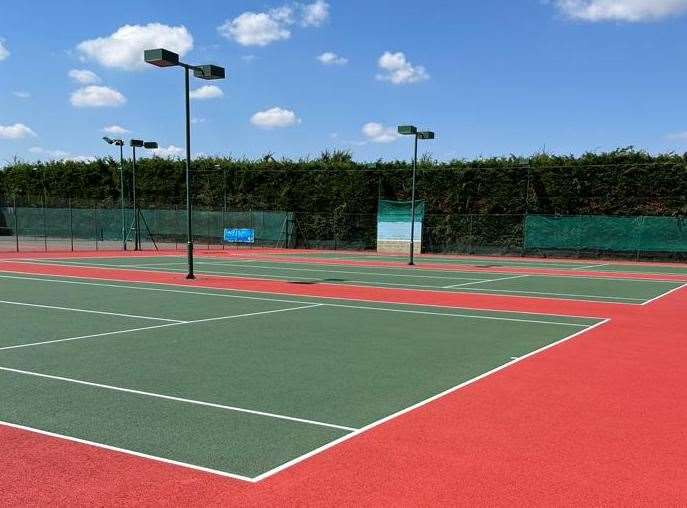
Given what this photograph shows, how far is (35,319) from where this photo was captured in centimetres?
1158

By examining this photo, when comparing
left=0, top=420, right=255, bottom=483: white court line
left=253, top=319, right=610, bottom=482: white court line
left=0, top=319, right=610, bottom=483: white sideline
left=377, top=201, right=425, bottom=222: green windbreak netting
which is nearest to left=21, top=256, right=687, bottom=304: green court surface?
left=253, top=319, right=610, bottom=482: white court line

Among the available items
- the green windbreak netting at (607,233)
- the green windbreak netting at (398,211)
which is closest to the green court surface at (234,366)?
the green windbreak netting at (607,233)

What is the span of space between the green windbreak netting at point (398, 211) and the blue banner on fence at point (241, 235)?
9.02 metres

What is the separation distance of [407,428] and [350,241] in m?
38.3

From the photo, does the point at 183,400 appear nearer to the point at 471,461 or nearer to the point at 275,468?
the point at 275,468

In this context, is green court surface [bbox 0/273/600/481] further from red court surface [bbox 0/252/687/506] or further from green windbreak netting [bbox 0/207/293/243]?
green windbreak netting [bbox 0/207/293/243]

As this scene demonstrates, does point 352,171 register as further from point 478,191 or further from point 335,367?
point 335,367

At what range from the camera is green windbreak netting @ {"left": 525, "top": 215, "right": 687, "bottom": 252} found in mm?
35031

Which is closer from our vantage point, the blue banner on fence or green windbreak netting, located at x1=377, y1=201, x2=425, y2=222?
green windbreak netting, located at x1=377, y1=201, x2=425, y2=222

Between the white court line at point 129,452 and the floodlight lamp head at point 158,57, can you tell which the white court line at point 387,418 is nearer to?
the white court line at point 129,452

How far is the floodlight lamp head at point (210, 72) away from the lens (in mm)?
18672

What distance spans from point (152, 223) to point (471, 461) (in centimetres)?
4673

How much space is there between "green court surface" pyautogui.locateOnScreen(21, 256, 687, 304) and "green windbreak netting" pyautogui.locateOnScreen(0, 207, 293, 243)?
1655cm

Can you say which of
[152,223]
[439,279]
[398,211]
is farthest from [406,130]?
[152,223]
